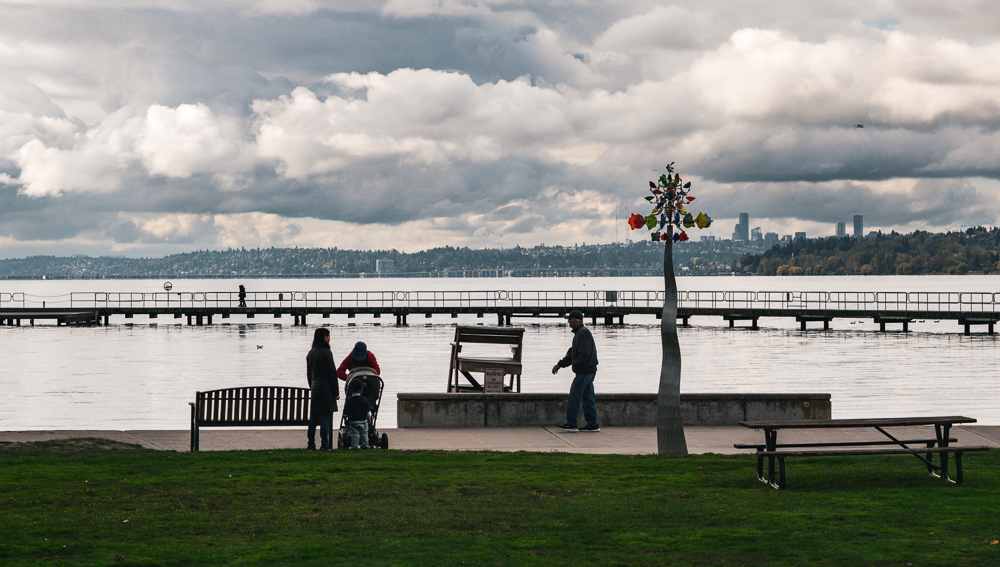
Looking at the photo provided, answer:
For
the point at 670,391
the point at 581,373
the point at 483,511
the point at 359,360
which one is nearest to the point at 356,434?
the point at 359,360

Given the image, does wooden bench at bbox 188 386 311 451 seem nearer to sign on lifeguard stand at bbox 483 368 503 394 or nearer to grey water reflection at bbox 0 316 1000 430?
sign on lifeguard stand at bbox 483 368 503 394

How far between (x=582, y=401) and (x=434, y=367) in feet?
104

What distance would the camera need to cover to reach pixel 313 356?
13.8 meters

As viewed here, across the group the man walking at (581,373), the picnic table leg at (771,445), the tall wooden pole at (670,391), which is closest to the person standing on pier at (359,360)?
Result: the man walking at (581,373)

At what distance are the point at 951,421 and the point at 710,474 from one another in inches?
107

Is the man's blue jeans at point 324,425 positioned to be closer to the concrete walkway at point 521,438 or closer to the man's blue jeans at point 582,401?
the concrete walkway at point 521,438

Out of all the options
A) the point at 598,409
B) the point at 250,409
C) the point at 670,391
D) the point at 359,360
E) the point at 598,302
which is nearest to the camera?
the point at 670,391

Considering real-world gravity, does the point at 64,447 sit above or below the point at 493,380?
below

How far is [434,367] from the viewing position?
1893 inches

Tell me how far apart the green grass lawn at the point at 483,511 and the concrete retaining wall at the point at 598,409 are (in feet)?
14.7

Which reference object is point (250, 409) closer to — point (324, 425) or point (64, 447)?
point (324, 425)

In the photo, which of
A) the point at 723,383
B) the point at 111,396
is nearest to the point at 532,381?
the point at 723,383

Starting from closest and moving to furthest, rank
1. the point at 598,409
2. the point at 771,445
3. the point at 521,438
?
1. the point at 771,445
2. the point at 521,438
3. the point at 598,409

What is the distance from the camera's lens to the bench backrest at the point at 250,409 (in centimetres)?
1438
